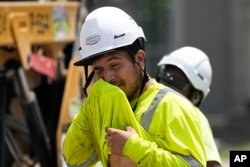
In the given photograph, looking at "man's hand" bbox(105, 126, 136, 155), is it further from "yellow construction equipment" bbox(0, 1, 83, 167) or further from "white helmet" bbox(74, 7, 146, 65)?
"yellow construction equipment" bbox(0, 1, 83, 167)

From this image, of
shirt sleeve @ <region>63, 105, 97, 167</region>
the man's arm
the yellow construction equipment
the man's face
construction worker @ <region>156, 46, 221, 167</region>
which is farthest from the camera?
the yellow construction equipment

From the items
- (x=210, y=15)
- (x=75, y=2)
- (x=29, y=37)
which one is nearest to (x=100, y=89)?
(x=29, y=37)

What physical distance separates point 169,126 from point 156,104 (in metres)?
0.13

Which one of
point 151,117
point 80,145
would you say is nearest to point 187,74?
point 80,145

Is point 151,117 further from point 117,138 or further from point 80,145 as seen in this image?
point 80,145

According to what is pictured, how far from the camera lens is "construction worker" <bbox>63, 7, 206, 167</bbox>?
4.52 meters

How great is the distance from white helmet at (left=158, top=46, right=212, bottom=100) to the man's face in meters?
1.78

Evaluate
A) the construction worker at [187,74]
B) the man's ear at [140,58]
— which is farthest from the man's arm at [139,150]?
the construction worker at [187,74]

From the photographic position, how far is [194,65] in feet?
21.5

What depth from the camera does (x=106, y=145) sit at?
462cm

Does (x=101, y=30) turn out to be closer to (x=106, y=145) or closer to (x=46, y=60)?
(x=106, y=145)

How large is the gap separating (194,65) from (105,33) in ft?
6.24

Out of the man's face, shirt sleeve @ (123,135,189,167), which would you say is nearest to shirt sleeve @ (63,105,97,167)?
the man's face

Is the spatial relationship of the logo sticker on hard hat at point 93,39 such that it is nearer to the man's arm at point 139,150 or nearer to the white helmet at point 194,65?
the man's arm at point 139,150
